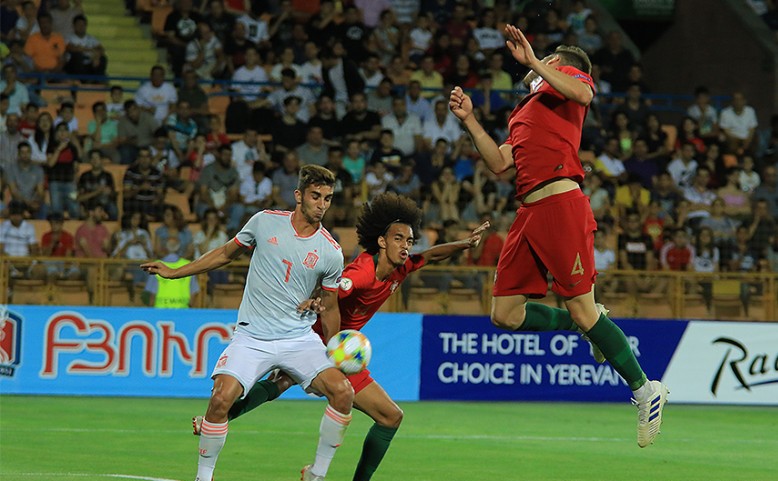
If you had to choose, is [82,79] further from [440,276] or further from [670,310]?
[670,310]

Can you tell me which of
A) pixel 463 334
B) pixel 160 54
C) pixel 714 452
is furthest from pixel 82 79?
pixel 714 452

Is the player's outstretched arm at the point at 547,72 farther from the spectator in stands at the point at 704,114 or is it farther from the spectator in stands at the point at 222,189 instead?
the spectator in stands at the point at 704,114

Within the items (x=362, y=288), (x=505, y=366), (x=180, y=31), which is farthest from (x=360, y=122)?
(x=362, y=288)

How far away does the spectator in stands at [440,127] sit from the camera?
829 inches

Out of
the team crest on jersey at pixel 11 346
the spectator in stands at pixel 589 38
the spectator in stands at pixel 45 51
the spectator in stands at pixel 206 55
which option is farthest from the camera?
the spectator in stands at pixel 589 38

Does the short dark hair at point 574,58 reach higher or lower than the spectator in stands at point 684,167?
higher

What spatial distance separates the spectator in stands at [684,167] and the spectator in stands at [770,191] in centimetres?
126

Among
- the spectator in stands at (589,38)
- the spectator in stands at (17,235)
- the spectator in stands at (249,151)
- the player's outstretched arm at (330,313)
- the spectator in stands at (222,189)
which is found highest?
the player's outstretched arm at (330,313)

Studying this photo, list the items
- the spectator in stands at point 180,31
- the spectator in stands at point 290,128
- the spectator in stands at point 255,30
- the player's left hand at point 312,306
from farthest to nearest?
1. the spectator in stands at point 255,30
2. the spectator in stands at point 180,31
3. the spectator in stands at point 290,128
4. the player's left hand at point 312,306

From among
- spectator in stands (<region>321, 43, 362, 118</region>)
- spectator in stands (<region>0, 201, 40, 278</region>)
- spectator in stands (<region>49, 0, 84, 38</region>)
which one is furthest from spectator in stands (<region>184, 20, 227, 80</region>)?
spectator in stands (<region>0, 201, 40, 278</region>)

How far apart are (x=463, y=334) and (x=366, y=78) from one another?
6372mm

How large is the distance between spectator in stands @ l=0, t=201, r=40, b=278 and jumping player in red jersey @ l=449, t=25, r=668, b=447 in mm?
9890

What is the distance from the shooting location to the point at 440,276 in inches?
674

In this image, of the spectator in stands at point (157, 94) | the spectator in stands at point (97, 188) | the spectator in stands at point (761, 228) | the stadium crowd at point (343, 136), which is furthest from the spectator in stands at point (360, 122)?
the spectator in stands at point (761, 228)
